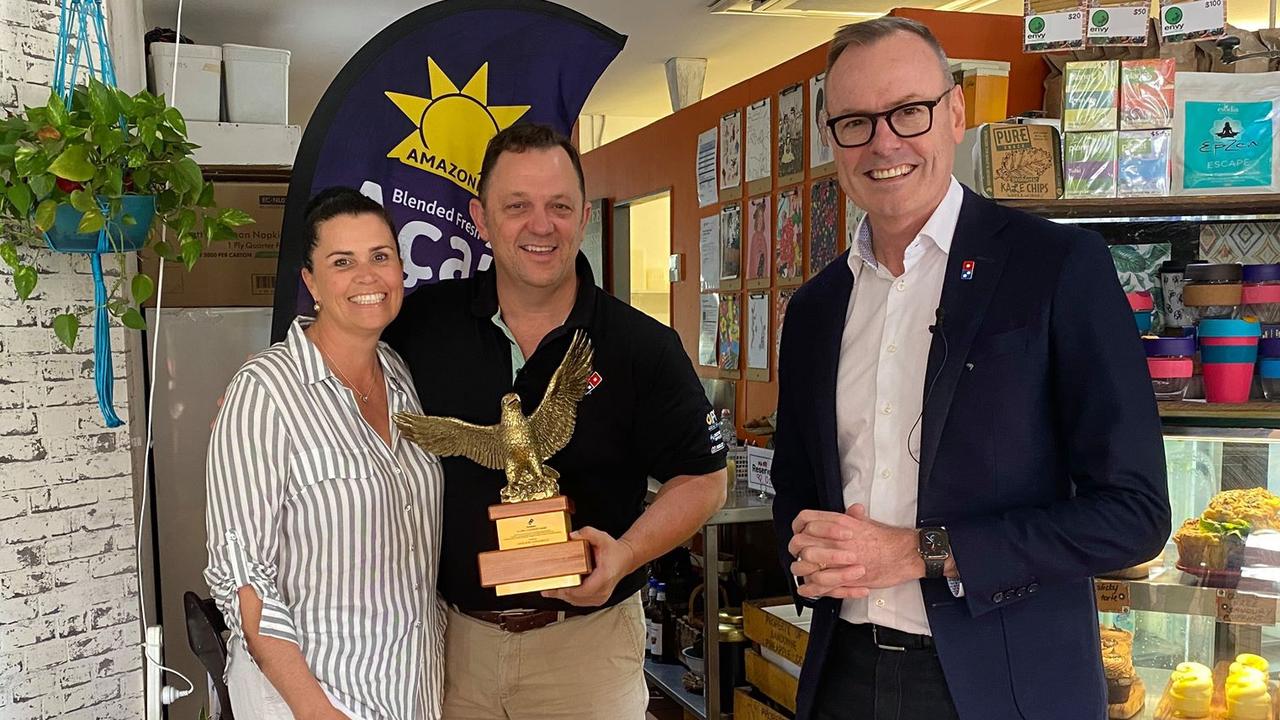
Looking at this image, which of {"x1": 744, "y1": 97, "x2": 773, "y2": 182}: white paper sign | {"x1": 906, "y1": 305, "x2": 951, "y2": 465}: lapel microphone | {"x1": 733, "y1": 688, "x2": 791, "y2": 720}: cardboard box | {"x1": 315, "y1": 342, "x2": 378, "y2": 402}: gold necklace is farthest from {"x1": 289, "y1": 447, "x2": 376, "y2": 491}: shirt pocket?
{"x1": 744, "y1": 97, "x2": 773, "y2": 182}: white paper sign

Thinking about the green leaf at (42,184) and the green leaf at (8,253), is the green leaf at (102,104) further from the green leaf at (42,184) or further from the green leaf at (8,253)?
the green leaf at (8,253)

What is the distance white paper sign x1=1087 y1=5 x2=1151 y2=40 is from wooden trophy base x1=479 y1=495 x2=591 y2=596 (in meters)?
1.62

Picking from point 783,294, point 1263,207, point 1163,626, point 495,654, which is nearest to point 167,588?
point 495,654

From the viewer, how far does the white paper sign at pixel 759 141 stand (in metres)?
4.82

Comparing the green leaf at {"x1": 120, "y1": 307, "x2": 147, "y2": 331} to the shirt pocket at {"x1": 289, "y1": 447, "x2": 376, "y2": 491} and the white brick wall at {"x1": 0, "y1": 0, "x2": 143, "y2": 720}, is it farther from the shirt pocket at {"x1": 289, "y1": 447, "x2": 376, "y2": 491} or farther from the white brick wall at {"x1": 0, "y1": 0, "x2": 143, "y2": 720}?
the shirt pocket at {"x1": 289, "y1": 447, "x2": 376, "y2": 491}

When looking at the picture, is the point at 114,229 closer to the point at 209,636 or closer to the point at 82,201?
the point at 82,201

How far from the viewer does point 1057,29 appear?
238cm

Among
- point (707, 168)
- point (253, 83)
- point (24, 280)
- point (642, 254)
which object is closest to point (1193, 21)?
point (24, 280)

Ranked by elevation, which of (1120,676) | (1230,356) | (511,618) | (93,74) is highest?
(93,74)

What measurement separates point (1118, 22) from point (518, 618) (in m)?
1.87

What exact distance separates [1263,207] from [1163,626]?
107 centimetres

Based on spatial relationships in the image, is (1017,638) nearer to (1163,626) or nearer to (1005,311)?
(1005,311)

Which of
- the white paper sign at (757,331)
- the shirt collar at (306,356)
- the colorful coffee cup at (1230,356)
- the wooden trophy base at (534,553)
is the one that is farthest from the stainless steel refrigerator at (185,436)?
the colorful coffee cup at (1230,356)

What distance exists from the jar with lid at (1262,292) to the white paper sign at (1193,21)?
0.53 m
